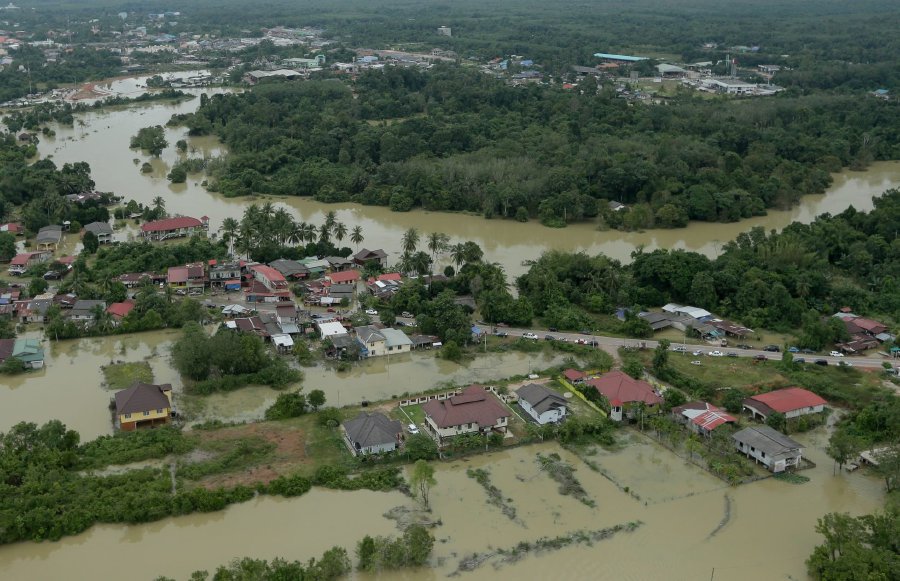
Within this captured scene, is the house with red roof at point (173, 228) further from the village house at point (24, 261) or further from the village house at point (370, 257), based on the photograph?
the village house at point (370, 257)

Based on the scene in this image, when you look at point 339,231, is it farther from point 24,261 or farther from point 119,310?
point 24,261

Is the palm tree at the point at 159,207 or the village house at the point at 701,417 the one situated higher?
the palm tree at the point at 159,207

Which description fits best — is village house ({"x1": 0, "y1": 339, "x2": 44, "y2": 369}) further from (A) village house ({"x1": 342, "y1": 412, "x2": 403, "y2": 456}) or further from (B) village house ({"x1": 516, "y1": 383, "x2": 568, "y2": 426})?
(B) village house ({"x1": 516, "y1": 383, "x2": 568, "y2": 426})

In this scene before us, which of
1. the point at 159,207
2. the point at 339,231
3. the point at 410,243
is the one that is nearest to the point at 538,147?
the point at 339,231

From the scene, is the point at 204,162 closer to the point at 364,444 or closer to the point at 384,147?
the point at 384,147

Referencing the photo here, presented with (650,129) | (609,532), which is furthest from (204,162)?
(609,532)

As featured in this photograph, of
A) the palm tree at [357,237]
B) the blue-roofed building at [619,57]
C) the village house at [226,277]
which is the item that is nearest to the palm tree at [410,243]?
the palm tree at [357,237]
